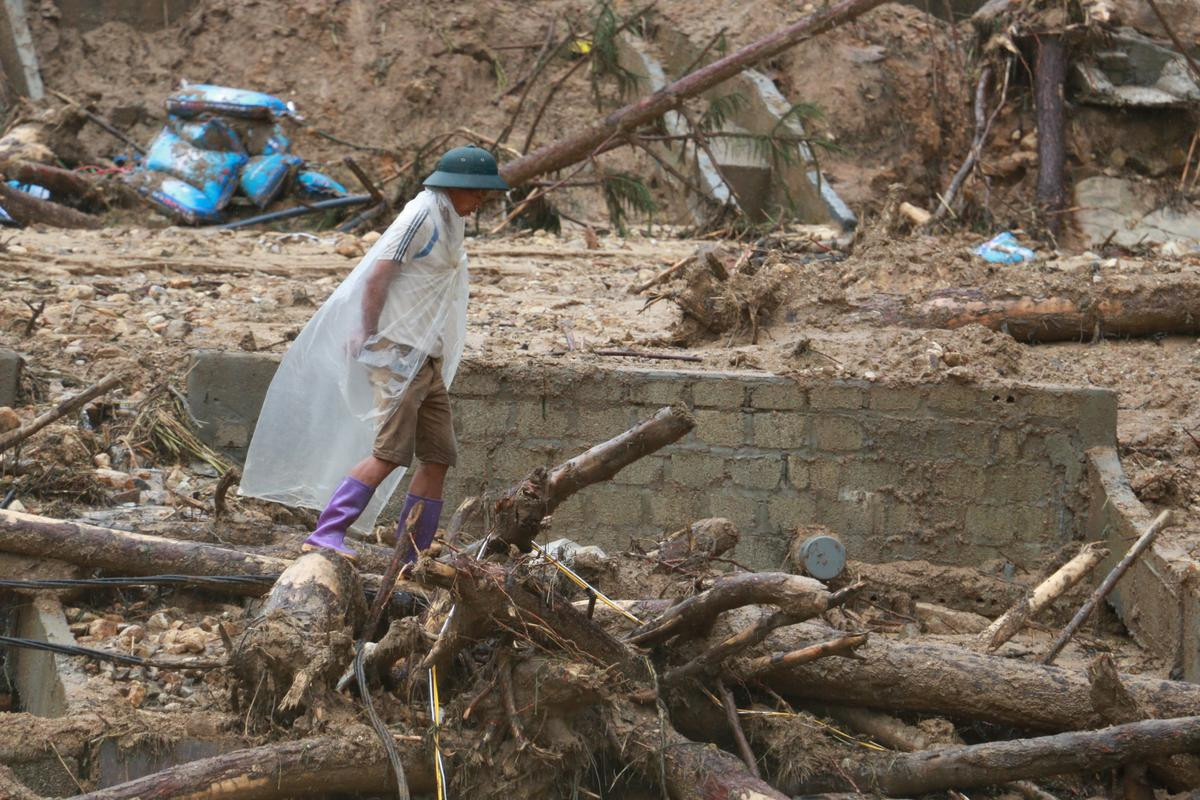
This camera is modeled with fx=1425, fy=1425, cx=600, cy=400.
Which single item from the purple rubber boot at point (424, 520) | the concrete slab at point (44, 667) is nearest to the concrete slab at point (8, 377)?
the concrete slab at point (44, 667)

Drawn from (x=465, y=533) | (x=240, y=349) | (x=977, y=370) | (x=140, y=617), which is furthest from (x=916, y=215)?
(x=140, y=617)

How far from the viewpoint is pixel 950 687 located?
4.72m

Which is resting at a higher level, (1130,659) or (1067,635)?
(1067,635)

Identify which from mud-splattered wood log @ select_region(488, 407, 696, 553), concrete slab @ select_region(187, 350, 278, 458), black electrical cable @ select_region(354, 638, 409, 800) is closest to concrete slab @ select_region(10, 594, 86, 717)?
black electrical cable @ select_region(354, 638, 409, 800)

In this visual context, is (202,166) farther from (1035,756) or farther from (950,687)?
(1035,756)

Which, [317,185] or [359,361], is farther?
[317,185]

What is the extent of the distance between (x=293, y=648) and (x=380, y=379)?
1.32 m

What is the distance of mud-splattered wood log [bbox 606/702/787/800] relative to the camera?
13.6ft

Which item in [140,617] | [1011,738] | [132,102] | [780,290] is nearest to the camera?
[1011,738]

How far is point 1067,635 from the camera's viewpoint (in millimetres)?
4988

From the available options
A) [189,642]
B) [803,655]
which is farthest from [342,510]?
[803,655]

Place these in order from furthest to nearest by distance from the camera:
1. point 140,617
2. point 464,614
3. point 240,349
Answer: point 240,349, point 140,617, point 464,614

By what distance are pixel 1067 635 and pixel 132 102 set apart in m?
11.5

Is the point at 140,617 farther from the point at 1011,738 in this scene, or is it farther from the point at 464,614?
the point at 1011,738
